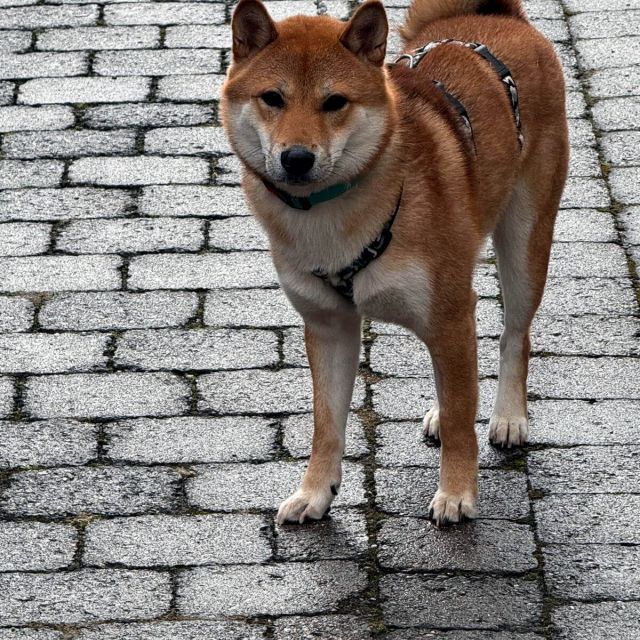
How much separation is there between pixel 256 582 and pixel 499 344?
5.26 feet

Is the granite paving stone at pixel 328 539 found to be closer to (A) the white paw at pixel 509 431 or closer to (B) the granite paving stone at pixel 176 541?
(B) the granite paving stone at pixel 176 541

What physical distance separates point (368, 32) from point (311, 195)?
0.51 metres

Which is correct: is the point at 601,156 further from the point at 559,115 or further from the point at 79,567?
the point at 79,567

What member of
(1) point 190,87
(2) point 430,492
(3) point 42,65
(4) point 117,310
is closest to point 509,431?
(2) point 430,492

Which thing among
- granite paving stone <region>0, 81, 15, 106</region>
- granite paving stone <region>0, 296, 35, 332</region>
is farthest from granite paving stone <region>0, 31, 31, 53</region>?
granite paving stone <region>0, 296, 35, 332</region>

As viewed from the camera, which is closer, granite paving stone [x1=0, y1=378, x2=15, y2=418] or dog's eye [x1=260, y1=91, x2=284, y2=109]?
→ dog's eye [x1=260, y1=91, x2=284, y2=109]

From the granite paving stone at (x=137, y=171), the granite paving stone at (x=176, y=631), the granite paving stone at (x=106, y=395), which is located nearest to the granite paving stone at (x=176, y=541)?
the granite paving stone at (x=176, y=631)

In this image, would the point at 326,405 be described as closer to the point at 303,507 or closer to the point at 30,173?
the point at 303,507

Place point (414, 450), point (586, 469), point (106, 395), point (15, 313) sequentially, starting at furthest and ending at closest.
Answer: point (15, 313), point (106, 395), point (414, 450), point (586, 469)

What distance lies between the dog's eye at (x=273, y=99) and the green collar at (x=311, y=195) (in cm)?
27

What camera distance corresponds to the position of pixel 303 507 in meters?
4.51

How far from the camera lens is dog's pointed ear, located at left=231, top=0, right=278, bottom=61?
13.4 feet

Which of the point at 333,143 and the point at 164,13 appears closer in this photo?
the point at 333,143

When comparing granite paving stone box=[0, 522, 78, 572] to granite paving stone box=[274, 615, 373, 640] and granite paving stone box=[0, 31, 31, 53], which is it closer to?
granite paving stone box=[274, 615, 373, 640]
